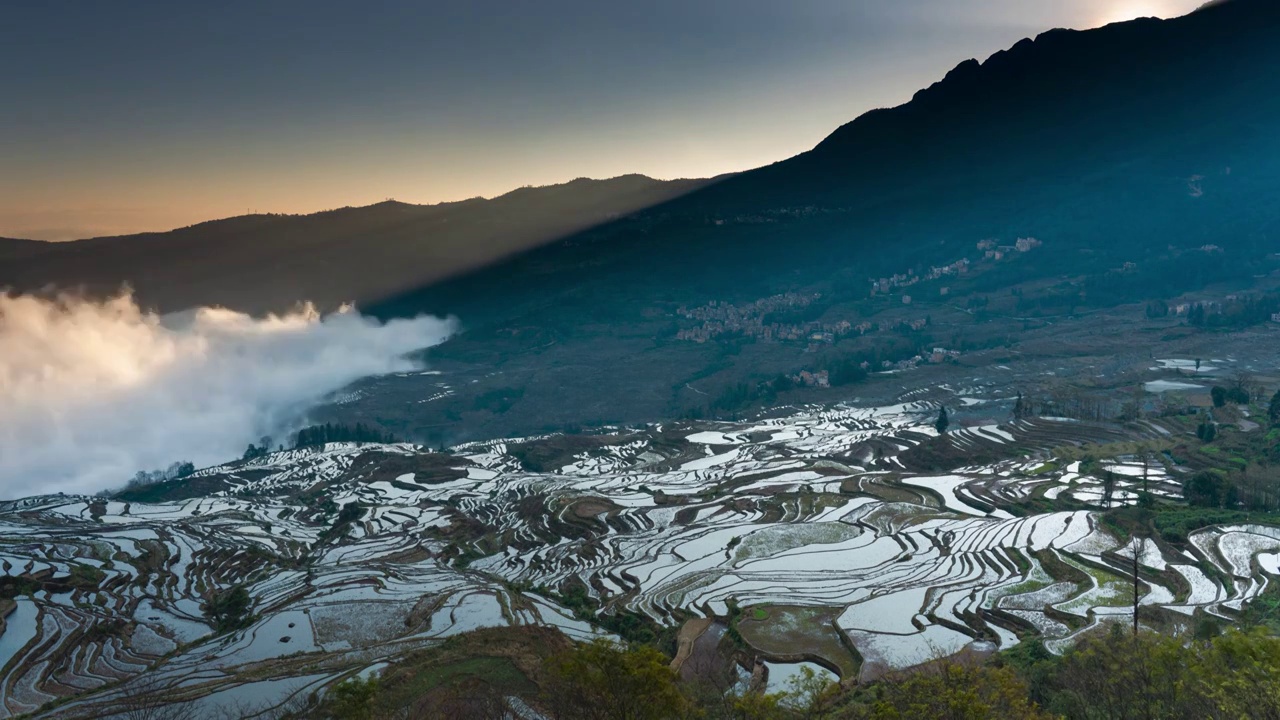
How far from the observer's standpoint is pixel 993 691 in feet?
45.3

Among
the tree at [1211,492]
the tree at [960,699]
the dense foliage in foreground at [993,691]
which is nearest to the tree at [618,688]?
Answer: the dense foliage in foreground at [993,691]

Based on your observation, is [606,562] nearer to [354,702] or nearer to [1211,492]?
[354,702]

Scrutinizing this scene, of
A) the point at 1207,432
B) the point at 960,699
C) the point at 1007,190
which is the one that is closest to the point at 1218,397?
the point at 1207,432

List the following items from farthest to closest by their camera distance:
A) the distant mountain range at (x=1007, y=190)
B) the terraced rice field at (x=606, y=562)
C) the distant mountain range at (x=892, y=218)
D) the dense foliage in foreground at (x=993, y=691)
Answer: the distant mountain range at (x=892, y=218) < the distant mountain range at (x=1007, y=190) < the terraced rice field at (x=606, y=562) < the dense foliage in foreground at (x=993, y=691)

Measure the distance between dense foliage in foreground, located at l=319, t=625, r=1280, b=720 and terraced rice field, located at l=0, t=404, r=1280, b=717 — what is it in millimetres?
8146

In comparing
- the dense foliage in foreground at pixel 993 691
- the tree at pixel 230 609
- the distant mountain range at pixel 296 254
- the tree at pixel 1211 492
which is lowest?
the tree at pixel 1211 492

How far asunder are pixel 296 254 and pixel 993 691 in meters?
182

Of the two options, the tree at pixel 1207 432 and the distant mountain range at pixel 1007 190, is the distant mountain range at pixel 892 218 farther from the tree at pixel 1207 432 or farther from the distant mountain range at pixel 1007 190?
the tree at pixel 1207 432

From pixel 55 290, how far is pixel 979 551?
14286 cm

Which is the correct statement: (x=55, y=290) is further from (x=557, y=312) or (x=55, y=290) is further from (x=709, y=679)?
(x=709, y=679)

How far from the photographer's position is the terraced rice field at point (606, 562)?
25891 millimetres

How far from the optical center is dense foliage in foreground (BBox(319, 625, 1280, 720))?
41.2 ft

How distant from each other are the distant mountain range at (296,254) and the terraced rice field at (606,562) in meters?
101

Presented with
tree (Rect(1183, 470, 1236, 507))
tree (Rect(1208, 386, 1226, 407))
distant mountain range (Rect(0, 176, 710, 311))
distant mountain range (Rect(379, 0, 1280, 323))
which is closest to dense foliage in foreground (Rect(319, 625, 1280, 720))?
tree (Rect(1183, 470, 1236, 507))
